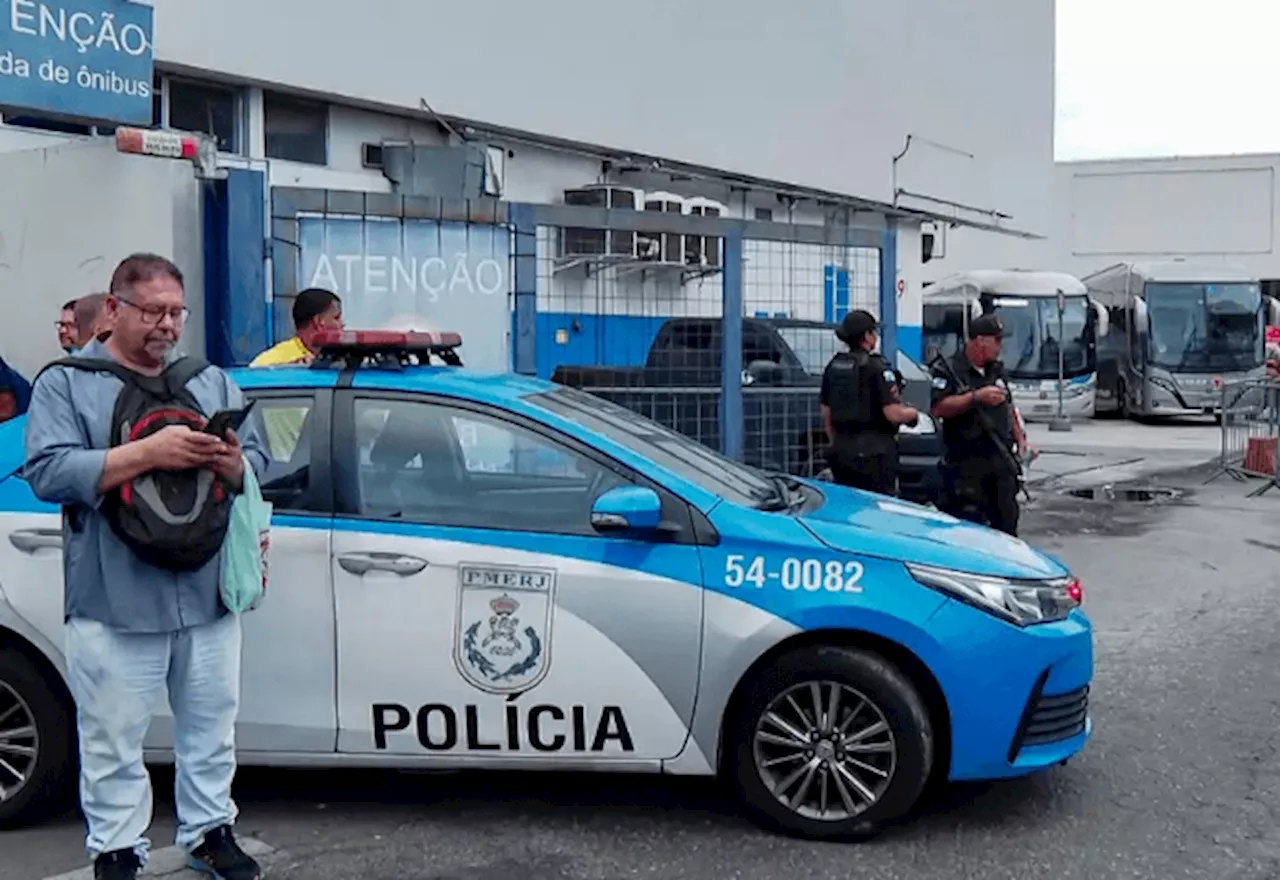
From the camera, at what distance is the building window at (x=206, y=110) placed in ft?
39.1

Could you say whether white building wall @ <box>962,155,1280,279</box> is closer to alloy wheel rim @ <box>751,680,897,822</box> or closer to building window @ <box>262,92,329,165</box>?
building window @ <box>262,92,329,165</box>

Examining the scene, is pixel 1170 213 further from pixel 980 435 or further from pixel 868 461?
pixel 868 461

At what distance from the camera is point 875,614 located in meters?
4.87

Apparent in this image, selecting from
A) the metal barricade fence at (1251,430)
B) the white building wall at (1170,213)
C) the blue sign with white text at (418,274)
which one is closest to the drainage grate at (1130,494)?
the metal barricade fence at (1251,430)

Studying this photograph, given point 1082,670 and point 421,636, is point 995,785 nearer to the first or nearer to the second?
point 1082,670

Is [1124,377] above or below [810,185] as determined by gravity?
below

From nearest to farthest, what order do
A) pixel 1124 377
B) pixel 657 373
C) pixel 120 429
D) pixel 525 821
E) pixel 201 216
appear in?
pixel 120 429, pixel 525 821, pixel 201 216, pixel 657 373, pixel 1124 377

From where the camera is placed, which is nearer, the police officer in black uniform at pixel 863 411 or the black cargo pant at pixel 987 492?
the police officer in black uniform at pixel 863 411

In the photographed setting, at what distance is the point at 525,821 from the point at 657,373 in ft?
16.4

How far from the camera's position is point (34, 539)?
4.96 meters

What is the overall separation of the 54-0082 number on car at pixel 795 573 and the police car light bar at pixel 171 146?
4.51 m

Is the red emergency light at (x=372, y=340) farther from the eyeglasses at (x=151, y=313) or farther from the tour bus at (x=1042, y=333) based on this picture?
the tour bus at (x=1042, y=333)

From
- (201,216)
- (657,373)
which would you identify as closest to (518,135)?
(657,373)

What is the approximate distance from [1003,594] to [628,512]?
1.29 meters
